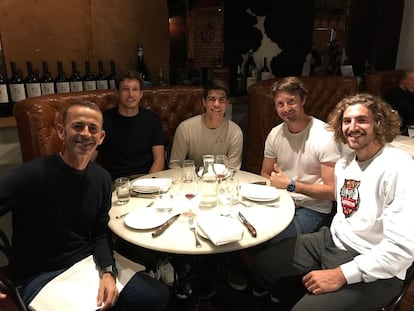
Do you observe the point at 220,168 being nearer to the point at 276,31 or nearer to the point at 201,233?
the point at 201,233

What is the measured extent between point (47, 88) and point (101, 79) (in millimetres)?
401

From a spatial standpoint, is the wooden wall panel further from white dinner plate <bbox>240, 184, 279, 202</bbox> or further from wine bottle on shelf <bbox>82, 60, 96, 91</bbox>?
white dinner plate <bbox>240, 184, 279, 202</bbox>

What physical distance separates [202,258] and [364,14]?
10.7 feet

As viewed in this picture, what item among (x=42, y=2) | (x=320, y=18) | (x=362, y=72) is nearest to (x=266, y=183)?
(x=42, y=2)

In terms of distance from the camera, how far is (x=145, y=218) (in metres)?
1.51

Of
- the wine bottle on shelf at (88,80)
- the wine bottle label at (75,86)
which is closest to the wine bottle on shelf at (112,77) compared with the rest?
the wine bottle on shelf at (88,80)

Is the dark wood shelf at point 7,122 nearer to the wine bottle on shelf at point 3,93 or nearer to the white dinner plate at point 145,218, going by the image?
the wine bottle on shelf at point 3,93

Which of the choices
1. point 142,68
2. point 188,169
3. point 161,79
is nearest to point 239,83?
point 161,79

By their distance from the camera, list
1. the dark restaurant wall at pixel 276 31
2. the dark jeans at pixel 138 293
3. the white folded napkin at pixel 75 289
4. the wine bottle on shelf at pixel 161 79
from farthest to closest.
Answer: the dark restaurant wall at pixel 276 31
the wine bottle on shelf at pixel 161 79
the dark jeans at pixel 138 293
the white folded napkin at pixel 75 289

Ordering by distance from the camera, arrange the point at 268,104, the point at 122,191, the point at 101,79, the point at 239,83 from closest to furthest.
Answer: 1. the point at 122,191
2. the point at 101,79
3. the point at 268,104
4. the point at 239,83

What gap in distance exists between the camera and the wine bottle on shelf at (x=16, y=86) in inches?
90.4

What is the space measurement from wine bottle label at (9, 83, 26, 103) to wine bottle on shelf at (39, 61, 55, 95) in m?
0.14

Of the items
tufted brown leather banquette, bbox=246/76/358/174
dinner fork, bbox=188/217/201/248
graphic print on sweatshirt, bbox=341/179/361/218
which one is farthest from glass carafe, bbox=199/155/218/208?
tufted brown leather banquette, bbox=246/76/358/174

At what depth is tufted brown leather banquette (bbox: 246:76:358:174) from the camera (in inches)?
121
